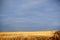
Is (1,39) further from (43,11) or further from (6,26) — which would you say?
(43,11)

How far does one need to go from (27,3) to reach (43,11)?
8.5 inches

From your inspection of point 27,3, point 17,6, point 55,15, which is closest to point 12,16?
point 17,6

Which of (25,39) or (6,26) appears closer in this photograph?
(25,39)

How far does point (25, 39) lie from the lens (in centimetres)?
88

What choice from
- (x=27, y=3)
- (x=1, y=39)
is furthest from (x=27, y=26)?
(x=1, y=39)

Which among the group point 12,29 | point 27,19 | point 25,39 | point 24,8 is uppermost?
point 24,8

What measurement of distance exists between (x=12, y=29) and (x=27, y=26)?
0.58 ft

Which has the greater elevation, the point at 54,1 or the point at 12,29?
the point at 54,1

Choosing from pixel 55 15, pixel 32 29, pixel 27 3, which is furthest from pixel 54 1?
pixel 32 29

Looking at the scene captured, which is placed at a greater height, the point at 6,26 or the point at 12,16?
the point at 12,16

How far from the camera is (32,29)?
1188mm

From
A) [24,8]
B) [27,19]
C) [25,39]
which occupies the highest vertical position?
[24,8]

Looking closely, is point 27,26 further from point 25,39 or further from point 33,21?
point 25,39

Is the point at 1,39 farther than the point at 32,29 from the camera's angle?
No
